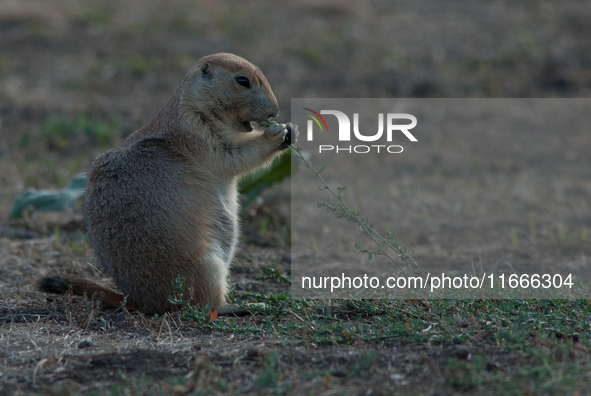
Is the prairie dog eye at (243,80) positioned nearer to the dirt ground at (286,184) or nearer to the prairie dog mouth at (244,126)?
the prairie dog mouth at (244,126)

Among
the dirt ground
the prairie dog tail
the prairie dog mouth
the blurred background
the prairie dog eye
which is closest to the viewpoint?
the dirt ground

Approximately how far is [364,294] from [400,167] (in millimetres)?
5093

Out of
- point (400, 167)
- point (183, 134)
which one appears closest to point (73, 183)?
point (183, 134)

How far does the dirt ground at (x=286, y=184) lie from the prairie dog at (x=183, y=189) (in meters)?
0.27

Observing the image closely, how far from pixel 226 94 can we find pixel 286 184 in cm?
373

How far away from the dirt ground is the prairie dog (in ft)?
0.89

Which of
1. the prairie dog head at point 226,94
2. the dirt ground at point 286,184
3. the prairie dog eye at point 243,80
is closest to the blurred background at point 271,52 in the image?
the dirt ground at point 286,184

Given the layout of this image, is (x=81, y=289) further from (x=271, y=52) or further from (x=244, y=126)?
Answer: (x=271, y=52)

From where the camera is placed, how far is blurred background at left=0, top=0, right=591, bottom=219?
9797 millimetres

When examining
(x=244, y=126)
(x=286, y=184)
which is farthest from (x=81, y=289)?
(x=286, y=184)

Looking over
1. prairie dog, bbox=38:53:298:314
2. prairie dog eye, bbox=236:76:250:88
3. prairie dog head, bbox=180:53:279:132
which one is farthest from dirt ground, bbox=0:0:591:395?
prairie dog eye, bbox=236:76:250:88

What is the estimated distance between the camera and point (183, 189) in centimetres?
412

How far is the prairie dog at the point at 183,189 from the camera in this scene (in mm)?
3982

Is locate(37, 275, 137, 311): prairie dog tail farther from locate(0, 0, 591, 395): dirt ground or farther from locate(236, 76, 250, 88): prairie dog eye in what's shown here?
locate(236, 76, 250, 88): prairie dog eye
